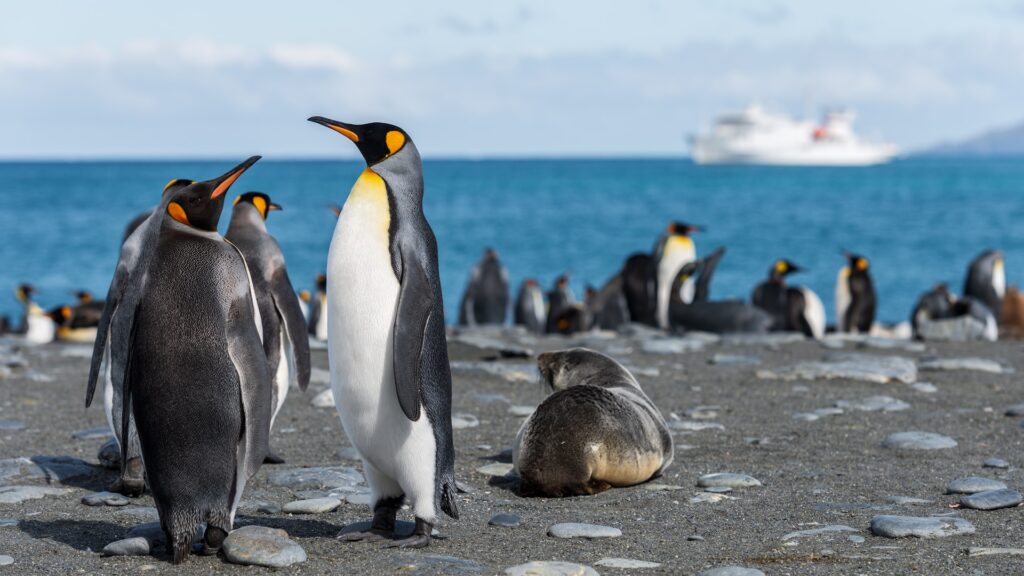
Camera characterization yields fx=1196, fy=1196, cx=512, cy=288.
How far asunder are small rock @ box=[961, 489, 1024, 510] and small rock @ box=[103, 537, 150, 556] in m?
2.84

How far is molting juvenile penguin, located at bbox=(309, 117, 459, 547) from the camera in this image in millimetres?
3873

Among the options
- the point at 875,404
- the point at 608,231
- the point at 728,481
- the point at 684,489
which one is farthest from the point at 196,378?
the point at 608,231

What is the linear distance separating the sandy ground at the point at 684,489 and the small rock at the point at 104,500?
7 cm

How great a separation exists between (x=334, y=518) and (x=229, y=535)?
697 mm

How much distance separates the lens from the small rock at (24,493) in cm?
450

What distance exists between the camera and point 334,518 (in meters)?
4.35

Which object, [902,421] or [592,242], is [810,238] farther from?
[902,421]

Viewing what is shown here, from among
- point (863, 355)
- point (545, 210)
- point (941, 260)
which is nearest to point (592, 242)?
point (941, 260)

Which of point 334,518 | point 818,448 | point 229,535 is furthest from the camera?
point 818,448

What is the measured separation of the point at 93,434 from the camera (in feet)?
19.3

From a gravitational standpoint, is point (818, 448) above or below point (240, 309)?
below

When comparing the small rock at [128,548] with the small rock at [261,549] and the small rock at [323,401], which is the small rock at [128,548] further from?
the small rock at [323,401]

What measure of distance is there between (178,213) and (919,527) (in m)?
2.59

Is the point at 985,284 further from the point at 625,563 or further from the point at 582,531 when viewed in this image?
the point at 625,563
